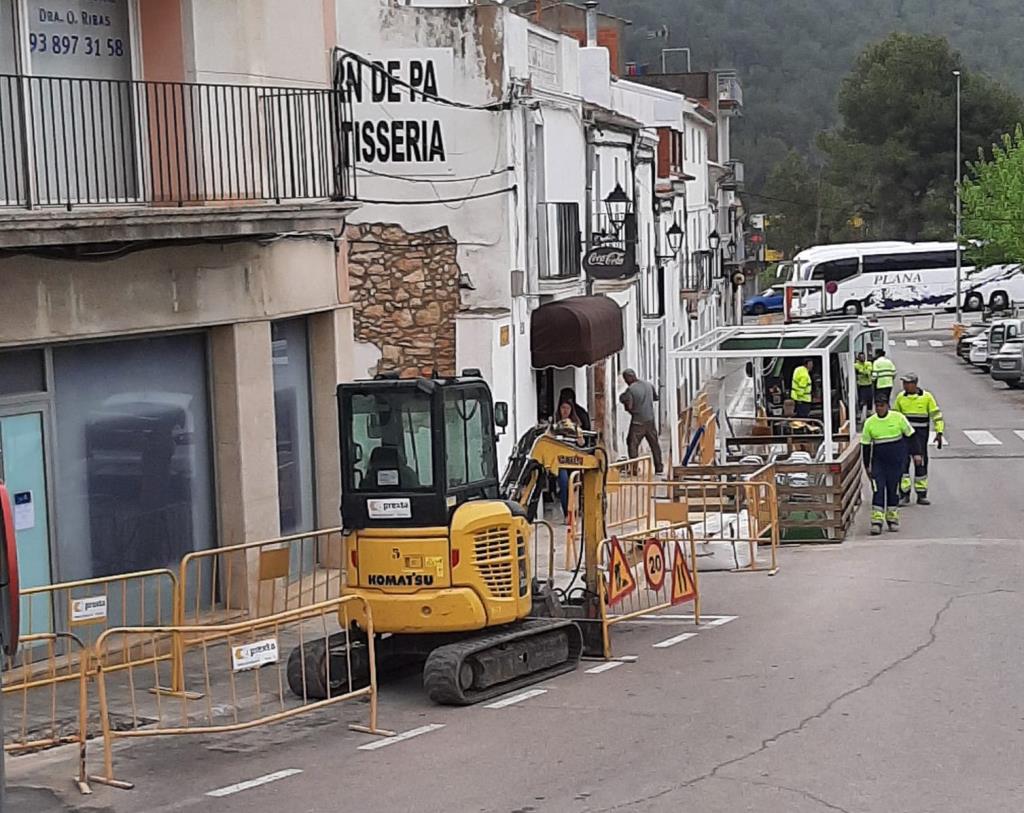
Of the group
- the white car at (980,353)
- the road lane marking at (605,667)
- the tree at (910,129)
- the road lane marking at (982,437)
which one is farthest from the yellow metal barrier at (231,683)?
the tree at (910,129)

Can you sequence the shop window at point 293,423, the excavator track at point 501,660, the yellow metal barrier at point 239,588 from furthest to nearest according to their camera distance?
the shop window at point 293,423, the yellow metal barrier at point 239,588, the excavator track at point 501,660

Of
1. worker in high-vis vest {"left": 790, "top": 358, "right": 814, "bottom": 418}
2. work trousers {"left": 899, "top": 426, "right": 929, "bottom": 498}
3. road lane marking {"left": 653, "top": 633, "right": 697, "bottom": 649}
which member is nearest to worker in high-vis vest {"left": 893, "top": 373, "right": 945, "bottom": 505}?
work trousers {"left": 899, "top": 426, "right": 929, "bottom": 498}

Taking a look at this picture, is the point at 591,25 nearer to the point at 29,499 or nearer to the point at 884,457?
the point at 884,457

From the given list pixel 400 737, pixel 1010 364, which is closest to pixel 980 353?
pixel 1010 364

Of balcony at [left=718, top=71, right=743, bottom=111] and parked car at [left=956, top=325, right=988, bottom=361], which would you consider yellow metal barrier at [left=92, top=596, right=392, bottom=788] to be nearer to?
parked car at [left=956, top=325, right=988, bottom=361]

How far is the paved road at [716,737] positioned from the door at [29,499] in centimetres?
265

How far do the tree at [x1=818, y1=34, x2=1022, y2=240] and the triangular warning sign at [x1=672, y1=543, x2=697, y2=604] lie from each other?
8604cm

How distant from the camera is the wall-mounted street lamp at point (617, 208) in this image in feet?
91.0

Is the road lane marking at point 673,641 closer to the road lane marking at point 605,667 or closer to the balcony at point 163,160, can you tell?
the road lane marking at point 605,667

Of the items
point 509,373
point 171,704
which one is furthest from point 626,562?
point 509,373

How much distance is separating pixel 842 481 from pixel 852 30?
465 feet

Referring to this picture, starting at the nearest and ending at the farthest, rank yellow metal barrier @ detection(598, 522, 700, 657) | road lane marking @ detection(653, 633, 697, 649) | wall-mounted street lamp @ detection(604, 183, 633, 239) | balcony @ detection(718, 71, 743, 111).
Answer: yellow metal barrier @ detection(598, 522, 700, 657)
road lane marking @ detection(653, 633, 697, 649)
wall-mounted street lamp @ detection(604, 183, 633, 239)
balcony @ detection(718, 71, 743, 111)

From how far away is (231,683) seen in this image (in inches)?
466

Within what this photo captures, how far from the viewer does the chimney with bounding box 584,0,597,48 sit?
32.7 metres
